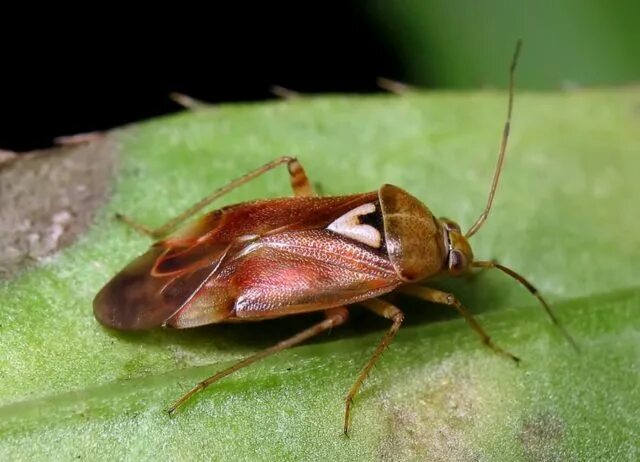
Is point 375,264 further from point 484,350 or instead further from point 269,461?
point 269,461

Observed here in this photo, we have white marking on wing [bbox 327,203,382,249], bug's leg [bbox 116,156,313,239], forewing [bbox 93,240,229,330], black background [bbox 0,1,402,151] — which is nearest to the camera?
forewing [bbox 93,240,229,330]

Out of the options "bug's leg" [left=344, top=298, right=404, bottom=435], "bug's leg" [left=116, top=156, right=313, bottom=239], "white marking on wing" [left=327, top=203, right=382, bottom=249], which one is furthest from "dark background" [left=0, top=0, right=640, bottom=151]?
"bug's leg" [left=344, top=298, right=404, bottom=435]

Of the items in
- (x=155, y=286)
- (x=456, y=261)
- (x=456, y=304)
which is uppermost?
(x=456, y=261)

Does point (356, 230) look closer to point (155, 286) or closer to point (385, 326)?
point (385, 326)

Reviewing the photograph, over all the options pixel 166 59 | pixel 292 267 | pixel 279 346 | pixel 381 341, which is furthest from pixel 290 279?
pixel 166 59

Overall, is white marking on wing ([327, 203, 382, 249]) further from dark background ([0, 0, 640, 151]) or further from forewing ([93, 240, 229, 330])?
dark background ([0, 0, 640, 151])
